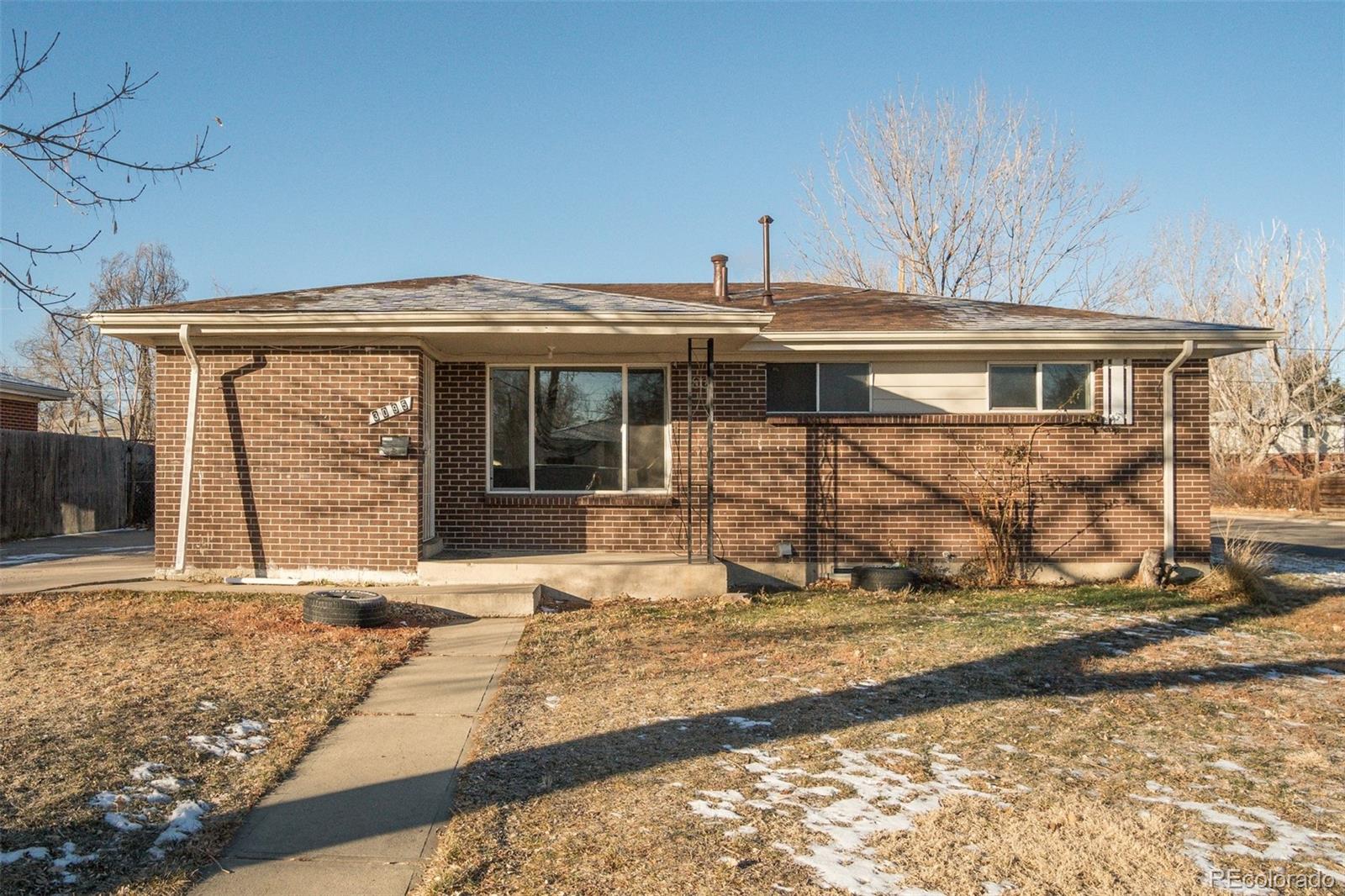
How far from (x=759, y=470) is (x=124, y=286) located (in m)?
27.6

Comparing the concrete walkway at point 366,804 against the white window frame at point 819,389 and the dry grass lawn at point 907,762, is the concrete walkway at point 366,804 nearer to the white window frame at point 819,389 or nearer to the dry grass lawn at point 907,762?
the dry grass lawn at point 907,762

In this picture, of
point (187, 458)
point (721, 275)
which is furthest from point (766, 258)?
point (187, 458)

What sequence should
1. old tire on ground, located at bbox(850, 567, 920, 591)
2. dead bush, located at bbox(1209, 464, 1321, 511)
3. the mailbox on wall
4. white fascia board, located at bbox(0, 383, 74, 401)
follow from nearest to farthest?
the mailbox on wall, old tire on ground, located at bbox(850, 567, 920, 591), white fascia board, located at bbox(0, 383, 74, 401), dead bush, located at bbox(1209, 464, 1321, 511)

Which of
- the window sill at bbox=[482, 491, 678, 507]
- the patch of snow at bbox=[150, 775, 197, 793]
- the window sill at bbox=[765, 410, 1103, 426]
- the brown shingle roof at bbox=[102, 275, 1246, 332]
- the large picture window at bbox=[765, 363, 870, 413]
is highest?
the brown shingle roof at bbox=[102, 275, 1246, 332]

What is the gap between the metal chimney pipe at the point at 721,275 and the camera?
12.4 m

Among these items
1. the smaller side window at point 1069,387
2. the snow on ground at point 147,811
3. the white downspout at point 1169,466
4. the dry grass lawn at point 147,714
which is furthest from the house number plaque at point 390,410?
the white downspout at point 1169,466

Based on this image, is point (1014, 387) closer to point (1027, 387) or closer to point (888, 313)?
point (1027, 387)

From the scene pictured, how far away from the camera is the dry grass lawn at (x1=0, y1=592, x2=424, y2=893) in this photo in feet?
11.0

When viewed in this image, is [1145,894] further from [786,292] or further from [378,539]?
[786,292]

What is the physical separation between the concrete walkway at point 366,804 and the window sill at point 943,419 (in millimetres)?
5262

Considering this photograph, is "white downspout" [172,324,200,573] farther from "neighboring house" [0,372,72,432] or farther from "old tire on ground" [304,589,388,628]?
"neighboring house" [0,372,72,432]

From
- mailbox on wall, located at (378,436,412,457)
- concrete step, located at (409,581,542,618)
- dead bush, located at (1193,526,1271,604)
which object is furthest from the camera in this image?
dead bush, located at (1193,526,1271,604)

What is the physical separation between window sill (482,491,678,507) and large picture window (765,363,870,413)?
1.62m

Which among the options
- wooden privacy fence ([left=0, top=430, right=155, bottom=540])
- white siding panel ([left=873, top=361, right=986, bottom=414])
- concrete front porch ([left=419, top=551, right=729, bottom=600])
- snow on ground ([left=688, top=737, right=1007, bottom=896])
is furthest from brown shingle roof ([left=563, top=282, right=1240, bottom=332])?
wooden privacy fence ([left=0, top=430, right=155, bottom=540])
